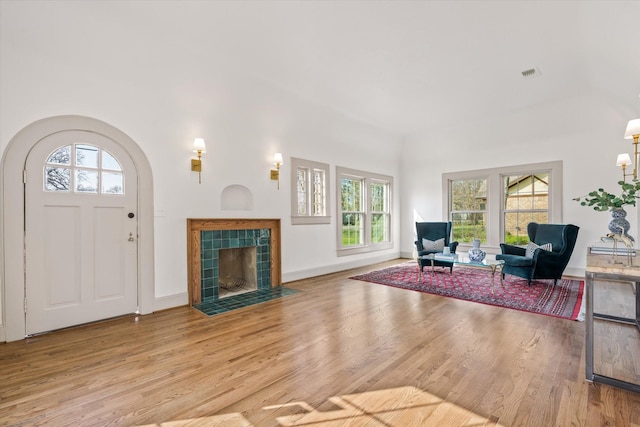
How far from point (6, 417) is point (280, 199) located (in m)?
3.77

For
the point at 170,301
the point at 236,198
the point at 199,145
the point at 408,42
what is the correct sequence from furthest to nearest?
the point at 236,198 < the point at 199,145 < the point at 170,301 < the point at 408,42

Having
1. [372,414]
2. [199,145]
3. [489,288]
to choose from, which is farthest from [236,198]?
[489,288]

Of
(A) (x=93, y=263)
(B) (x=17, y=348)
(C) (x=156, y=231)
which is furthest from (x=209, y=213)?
(B) (x=17, y=348)

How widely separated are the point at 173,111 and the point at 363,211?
14.4 feet

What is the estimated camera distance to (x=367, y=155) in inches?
268

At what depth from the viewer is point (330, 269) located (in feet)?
19.2

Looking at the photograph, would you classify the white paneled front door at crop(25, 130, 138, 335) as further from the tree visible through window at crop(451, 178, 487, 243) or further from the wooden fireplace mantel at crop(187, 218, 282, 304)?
the tree visible through window at crop(451, 178, 487, 243)

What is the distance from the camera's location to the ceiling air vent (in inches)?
168

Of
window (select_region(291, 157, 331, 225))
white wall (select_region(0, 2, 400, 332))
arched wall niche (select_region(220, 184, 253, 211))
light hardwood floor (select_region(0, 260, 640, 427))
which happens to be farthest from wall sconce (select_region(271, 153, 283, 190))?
A: light hardwood floor (select_region(0, 260, 640, 427))

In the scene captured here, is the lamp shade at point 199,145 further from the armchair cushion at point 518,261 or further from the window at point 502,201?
the window at point 502,201

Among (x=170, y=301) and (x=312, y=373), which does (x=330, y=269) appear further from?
(x=312, y=373)

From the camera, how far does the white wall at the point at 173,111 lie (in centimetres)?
282

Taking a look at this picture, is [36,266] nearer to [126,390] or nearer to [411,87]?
Answer: [126,390]

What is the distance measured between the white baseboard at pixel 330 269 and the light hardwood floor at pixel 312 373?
68.1 inches
